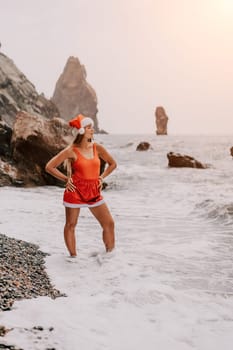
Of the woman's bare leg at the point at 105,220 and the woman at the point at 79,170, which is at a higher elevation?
the woman at the point at 79,170

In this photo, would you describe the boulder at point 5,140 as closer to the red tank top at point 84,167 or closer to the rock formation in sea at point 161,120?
the red tank top at point 84,167

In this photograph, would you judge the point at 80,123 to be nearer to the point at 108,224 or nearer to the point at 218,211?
the point at 108,224

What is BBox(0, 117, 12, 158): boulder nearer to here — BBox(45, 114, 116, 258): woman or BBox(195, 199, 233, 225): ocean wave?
BBox(195, 199, 233, 225): ocean wave

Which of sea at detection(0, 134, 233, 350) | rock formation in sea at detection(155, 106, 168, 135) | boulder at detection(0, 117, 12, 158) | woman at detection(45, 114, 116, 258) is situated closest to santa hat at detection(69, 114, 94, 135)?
woman at detection(45, 114, 116, 258)

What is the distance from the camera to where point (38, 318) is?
336 centimetres

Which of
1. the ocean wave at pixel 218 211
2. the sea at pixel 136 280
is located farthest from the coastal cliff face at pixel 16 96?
the sea at pixel 136 280

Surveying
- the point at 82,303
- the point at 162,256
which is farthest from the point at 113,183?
the point at 82,303

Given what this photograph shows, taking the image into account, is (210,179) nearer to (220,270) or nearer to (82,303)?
(220,270)

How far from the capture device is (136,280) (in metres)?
4.71

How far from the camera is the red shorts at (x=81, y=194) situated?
5.30 metres

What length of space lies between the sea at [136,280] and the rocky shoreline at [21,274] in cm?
13

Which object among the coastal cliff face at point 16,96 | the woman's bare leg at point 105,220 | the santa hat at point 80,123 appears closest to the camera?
the santa hat at point 80,123

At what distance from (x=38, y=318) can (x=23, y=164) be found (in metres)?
10.1

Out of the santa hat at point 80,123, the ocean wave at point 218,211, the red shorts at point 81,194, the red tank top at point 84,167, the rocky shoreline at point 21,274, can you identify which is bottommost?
the ocean wave at point 218,211
